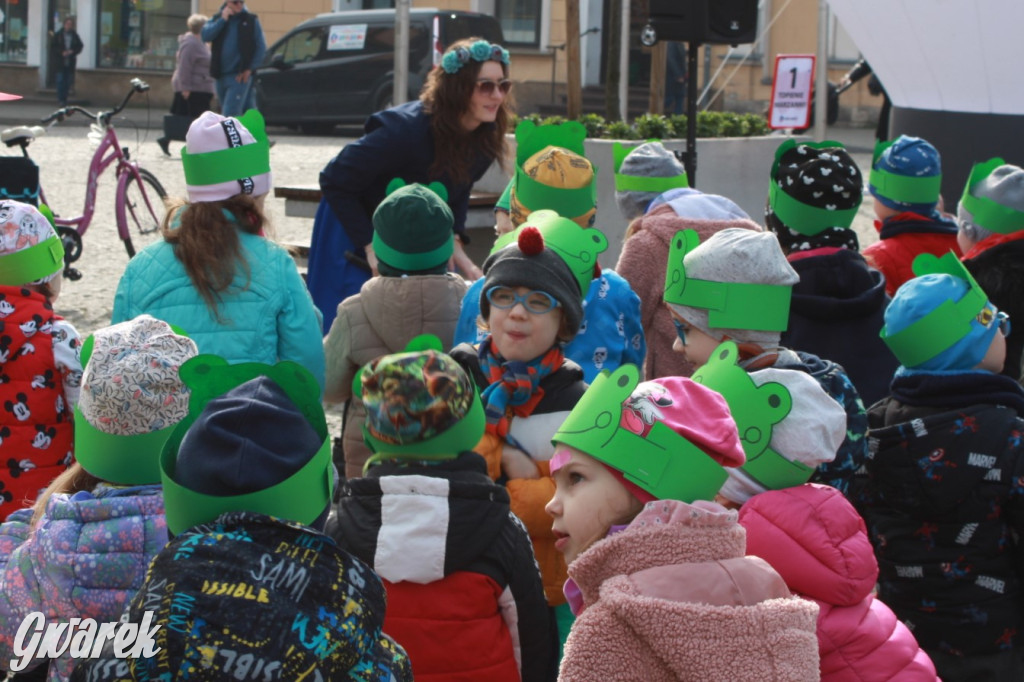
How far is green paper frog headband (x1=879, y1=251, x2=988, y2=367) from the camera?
3279 mm

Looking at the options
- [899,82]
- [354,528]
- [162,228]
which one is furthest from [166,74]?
[354,528]

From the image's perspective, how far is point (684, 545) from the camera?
2199 millimetres

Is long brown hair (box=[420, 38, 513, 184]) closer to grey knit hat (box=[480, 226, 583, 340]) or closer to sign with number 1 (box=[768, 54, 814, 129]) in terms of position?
grey knit hat (box=[480, 226, 583, 340])

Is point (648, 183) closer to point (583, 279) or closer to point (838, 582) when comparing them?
point (583, 279)

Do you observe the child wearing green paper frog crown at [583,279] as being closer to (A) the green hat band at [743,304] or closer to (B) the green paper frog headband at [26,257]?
(A) the green hat band at [743,304]

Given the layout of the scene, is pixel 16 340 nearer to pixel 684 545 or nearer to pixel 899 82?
pixel 684 545

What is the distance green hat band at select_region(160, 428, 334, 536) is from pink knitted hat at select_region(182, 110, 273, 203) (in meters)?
1.97

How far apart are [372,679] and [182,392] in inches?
35.9

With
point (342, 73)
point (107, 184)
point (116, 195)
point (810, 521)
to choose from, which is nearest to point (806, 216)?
point (810, 521)

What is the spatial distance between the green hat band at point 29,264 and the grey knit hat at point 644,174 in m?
2.35

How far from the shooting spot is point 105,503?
98.4 inches

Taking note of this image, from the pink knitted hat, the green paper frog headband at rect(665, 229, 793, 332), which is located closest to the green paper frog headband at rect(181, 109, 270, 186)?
the pink knitted hat

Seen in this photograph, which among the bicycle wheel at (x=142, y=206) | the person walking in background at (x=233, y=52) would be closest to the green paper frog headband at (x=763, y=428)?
the bicycle wheel at (x=142, y=206)

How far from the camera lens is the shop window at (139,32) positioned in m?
26.3
